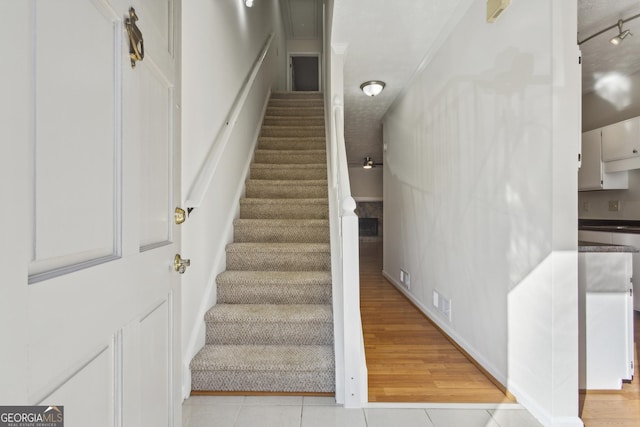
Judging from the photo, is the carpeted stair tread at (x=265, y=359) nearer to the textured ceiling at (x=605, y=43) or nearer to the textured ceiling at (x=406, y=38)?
the textured ceiling at (x=406, y=38)

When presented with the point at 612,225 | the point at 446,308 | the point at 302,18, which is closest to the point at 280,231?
the point at 446,308

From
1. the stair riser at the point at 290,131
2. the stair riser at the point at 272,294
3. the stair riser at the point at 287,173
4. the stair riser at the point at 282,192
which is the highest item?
the stair riser at the point at 290,131

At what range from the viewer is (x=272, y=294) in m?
2.18

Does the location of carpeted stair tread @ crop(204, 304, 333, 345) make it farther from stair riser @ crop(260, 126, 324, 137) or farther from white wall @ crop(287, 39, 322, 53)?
white wall @ crop(287, 39, 322, 53)

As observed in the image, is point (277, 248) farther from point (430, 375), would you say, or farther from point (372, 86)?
point (372, 86)

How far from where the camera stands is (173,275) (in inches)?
44.2

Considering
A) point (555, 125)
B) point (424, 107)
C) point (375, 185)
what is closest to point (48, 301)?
point (555, 125)

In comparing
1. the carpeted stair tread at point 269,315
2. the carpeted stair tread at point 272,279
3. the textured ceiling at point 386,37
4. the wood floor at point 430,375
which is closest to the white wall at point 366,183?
the textured ceiling at point 386,37

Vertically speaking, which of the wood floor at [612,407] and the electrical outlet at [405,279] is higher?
the electrical outlet at [405,279]

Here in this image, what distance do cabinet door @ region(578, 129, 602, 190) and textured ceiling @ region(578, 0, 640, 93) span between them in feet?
1.96

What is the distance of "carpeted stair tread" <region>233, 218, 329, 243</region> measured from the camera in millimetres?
2666

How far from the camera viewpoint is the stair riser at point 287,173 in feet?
11.0

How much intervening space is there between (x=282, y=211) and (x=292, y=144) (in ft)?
A: 4.18

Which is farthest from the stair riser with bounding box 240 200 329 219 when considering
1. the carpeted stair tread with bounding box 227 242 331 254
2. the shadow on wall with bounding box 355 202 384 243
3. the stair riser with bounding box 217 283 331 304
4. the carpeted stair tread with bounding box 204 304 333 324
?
the shadow on wall with bounding box 355 202 384 243
